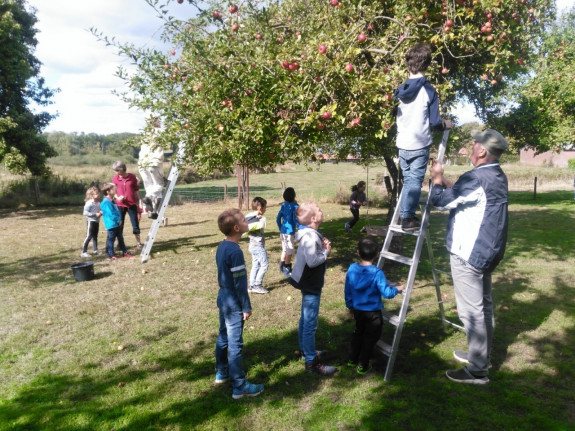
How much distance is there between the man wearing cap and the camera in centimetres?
394

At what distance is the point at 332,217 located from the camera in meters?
17.5

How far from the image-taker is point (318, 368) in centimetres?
456

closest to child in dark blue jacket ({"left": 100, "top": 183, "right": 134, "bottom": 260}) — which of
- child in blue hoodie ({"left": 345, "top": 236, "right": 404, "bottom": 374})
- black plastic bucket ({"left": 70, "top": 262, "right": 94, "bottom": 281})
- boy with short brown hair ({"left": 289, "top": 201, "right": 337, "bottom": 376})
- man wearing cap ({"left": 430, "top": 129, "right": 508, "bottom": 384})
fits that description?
black plastic bucket ({"left": 70, "top": 262, "right": 94, "bottom": 281})

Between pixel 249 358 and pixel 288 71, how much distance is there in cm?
400

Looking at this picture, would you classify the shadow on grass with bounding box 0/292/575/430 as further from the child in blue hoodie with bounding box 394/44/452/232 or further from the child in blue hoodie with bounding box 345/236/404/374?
the child in blue hoodie with bounding box 394/44/452/232

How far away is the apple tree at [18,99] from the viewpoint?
56.9 ft

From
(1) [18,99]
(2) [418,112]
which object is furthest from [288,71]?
(1) [18,99]

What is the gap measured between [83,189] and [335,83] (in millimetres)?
24653

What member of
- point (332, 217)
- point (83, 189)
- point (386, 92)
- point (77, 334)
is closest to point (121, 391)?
point (77, 334)

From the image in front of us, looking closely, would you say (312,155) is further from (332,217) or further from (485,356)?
(332,217)

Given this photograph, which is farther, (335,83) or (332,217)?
(332,217)

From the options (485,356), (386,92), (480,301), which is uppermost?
(386,92)

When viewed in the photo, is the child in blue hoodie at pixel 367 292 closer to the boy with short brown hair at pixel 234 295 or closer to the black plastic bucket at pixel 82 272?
the boy with short brown hair at pixel 234 295

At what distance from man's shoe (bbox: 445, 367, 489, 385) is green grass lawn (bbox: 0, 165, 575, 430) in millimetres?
72
